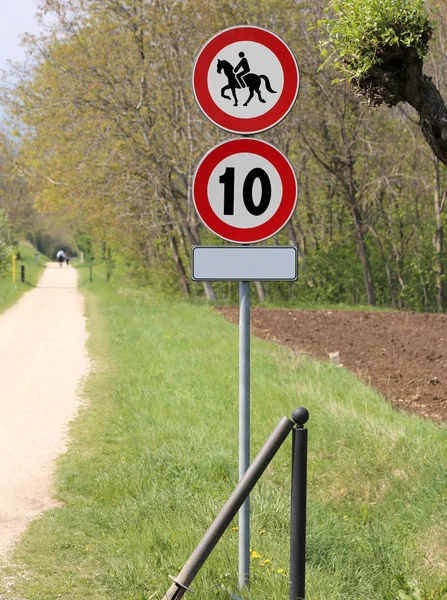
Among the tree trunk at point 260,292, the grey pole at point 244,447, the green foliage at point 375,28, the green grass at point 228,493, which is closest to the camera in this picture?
the grey pole at point 244,447

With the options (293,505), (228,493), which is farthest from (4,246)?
(293,505)

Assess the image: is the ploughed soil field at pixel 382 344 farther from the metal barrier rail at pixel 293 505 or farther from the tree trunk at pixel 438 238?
the tree trunk at pixel 438 238

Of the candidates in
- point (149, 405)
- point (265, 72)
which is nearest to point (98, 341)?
point (149, 405)

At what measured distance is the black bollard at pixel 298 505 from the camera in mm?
3639

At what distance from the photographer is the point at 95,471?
6824mm

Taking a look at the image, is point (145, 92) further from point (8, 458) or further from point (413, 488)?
point (413, 488)

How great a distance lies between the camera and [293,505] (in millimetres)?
3717

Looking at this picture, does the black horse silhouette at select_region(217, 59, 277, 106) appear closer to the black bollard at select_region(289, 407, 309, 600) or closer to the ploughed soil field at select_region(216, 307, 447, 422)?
the black bollard at select_region(289, 407, 309, 600)

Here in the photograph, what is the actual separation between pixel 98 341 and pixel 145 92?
30.6 feet

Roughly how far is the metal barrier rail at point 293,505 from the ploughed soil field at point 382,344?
488cm

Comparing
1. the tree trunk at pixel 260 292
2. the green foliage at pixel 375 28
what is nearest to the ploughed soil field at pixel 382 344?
the green foliage at pixel 375 28

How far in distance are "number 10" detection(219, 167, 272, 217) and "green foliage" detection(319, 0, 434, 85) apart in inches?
49.9

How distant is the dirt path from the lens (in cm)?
619

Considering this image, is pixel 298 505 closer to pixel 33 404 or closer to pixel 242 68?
pixel 242 68
